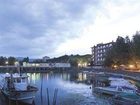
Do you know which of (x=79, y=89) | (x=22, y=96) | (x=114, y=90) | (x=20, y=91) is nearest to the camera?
(x=20, y=91)

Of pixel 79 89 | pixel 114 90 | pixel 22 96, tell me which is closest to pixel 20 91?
pixel 22 96

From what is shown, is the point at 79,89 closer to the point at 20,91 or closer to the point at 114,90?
the point at 114,90

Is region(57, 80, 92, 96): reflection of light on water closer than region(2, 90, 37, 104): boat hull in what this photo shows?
No

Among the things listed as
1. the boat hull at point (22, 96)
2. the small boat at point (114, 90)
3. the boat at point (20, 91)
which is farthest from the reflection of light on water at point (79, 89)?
the boat hull at point (22, 96)

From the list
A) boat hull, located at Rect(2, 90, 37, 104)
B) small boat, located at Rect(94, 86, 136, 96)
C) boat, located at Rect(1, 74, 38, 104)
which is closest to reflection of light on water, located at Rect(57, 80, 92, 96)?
small boat, located at Rect(94, 86, 136, 96)

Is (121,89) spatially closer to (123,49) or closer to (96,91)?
(96,91)

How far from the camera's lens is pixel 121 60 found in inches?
5600

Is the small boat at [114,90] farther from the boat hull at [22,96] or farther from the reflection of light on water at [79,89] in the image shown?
the boat hull at [22,96]

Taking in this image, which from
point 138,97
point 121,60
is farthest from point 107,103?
point 121,60

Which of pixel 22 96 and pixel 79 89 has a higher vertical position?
pixel 22 96

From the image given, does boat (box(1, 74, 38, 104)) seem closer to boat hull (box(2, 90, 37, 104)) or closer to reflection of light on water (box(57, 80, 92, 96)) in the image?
boat hull (box(2, 90, 37, 104))

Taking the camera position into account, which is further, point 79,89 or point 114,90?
point 79,89

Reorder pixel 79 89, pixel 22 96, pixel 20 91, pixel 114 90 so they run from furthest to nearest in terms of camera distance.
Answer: pixel 79 89 < pixel 114 90 < pixel 22 96 < pixel 20 91

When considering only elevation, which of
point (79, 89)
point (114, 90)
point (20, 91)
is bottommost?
point (79, 89)
